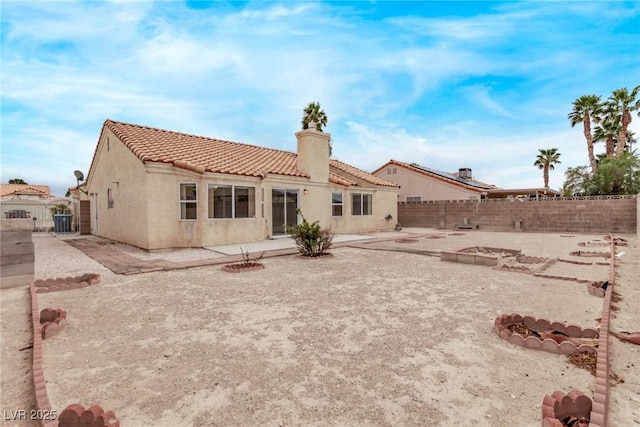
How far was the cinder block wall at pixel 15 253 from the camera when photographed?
6.46 m

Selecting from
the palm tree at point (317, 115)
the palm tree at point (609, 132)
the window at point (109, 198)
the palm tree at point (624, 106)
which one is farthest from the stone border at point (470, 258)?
the palm tree at point (609, 132)

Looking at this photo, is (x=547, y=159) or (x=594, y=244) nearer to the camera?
(x=594, y=244)

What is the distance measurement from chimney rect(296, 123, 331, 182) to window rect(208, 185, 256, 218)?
400 centimetres

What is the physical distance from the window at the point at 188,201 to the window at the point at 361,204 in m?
10.1

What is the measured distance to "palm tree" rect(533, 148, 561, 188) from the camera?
145ft

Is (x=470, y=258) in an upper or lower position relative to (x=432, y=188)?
lower

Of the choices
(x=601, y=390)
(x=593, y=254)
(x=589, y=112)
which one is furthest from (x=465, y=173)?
(x=601, y=390)

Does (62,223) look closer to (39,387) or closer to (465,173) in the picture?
(39,387)

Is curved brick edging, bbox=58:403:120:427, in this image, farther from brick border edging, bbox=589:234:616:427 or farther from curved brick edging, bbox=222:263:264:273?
curved brick edging, bbox=222:263:264:273

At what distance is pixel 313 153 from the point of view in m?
17.2

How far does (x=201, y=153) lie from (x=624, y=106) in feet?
126

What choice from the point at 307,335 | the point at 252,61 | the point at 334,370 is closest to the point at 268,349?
the point at 307,335

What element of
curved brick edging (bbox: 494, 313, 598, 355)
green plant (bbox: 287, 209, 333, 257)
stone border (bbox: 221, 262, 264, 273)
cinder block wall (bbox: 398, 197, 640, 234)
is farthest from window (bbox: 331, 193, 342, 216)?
A: curved brick edging (bbox: 494, 313, 598, 355)

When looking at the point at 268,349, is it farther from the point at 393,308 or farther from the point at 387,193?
the point at 387,193
